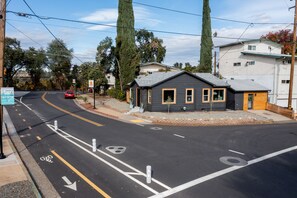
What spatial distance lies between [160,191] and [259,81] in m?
35.5

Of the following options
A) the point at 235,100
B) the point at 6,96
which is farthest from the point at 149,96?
the point at 6,96

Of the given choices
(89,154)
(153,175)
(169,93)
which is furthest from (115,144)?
(169,93)

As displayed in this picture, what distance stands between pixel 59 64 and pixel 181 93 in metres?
53.5

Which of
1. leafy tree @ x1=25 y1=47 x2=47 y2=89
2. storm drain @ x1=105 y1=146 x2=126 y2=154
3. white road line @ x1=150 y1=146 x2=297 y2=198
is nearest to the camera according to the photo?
white road line @ x1=150 y1=146 x2=297 y2=198

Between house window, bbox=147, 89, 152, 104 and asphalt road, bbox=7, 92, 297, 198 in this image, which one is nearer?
asphalt road, bbox=7, 92, 297, 198

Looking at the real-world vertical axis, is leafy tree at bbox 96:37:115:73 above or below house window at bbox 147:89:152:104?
above

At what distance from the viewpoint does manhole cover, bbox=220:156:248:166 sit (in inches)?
451

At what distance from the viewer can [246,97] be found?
31.8 meters

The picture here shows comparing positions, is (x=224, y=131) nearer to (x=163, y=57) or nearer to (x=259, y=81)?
(x=259, y=81)

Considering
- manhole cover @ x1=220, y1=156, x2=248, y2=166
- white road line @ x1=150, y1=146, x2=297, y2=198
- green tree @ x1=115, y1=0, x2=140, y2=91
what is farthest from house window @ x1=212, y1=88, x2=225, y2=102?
manhole cover @ x1=220, y1=156, x2=248, y2=166

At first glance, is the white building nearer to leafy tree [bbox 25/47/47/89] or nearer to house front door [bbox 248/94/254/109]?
house front door [bbox 248/94/254/109]

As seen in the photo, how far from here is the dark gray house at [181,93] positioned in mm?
27438

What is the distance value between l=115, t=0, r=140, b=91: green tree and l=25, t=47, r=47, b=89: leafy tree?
3194cm

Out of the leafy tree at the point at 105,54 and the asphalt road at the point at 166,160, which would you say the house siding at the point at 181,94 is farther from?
the leafy tree at the point at 105,54
